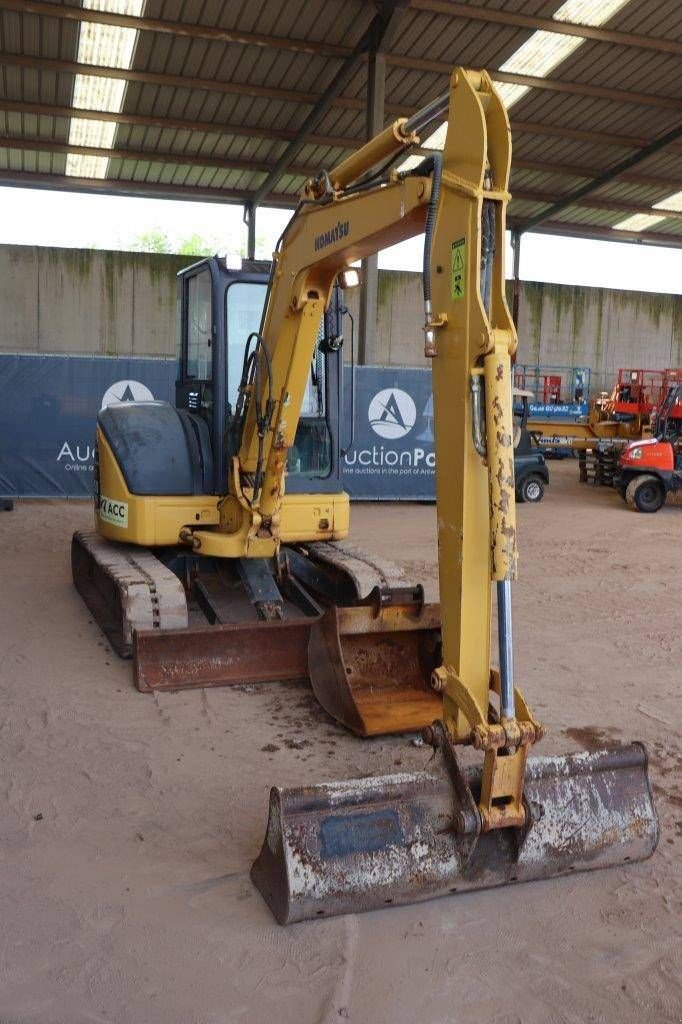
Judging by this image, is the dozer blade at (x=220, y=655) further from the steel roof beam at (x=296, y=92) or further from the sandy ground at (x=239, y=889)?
the steel roof beam at (x=296, y=92)

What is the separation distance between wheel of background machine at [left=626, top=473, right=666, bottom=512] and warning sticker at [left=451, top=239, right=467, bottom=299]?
1209 cm

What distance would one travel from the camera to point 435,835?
3.39 m

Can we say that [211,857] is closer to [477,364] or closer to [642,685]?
[477,364]

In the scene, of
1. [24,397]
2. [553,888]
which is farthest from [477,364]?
[24,397]

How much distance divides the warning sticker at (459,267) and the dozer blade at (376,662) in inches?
80.0

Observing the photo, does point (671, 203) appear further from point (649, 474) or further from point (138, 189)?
point (138, 189)

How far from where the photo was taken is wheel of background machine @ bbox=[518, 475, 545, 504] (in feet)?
51.2

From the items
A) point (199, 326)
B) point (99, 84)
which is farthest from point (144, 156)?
point (199, 326)

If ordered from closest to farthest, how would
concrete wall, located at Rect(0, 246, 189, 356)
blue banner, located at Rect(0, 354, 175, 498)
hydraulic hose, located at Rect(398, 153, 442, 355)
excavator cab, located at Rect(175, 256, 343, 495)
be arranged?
hydraulic hose, located at Rect(398, 153, 442, 355) < excavator cab, located at Rect(175, 256, 343, 495) < blue banner, located at Rect(0, 354, 175, 498) < concrete wall, located at Rect(0, 246, 189, 356)

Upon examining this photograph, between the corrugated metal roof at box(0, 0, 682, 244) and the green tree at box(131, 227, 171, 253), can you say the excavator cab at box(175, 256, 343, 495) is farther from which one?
Answer: the green tree at box(131, 227, 171, 253)

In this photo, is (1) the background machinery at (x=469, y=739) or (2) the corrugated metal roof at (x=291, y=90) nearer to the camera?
(1) the background machinery at (x=469, y=739)

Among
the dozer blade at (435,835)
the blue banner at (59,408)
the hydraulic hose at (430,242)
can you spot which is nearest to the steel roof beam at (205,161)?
the blue banner at (59,408)

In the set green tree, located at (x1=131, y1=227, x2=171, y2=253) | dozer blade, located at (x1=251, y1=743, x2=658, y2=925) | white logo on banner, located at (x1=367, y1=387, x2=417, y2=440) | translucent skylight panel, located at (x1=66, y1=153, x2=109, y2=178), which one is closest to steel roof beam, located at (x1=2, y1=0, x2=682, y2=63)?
white logo on banner, located at (x1=367, y1=387, x2=417, y2=440)

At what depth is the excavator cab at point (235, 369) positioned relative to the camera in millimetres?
6555
